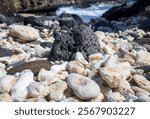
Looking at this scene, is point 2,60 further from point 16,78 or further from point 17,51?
point 16,78

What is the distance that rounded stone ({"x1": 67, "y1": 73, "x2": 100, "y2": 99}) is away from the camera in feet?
16.8

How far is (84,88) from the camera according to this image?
5.12 meters

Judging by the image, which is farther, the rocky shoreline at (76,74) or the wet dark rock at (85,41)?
the wet dark rock at (85,41)

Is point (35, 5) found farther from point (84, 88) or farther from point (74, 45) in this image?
point (84, 88)

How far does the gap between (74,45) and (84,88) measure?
7.29 ft

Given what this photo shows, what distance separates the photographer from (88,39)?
732 centimetres

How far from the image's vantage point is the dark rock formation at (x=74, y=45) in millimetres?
7154

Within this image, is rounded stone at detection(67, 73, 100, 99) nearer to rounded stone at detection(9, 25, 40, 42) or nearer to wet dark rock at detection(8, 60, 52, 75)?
wet dark rock at detection(8, 60, 52, 75)

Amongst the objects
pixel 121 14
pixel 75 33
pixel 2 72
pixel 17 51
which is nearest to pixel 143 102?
pixel 2 72

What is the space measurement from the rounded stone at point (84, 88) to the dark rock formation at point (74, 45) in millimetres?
1753

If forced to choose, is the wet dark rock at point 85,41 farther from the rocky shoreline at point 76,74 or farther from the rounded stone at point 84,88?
the rounded stone at point 84,88

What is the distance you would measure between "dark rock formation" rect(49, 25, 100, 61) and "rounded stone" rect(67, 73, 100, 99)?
1.75m

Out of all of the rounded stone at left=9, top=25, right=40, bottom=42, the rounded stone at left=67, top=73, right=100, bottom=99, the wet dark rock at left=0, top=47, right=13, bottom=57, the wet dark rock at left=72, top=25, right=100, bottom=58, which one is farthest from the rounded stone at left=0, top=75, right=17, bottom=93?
the rounded stone at left=9, top=25, right=40, bottom=42

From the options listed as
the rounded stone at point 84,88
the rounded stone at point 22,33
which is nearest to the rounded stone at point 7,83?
the rounded stone at point 84,88
